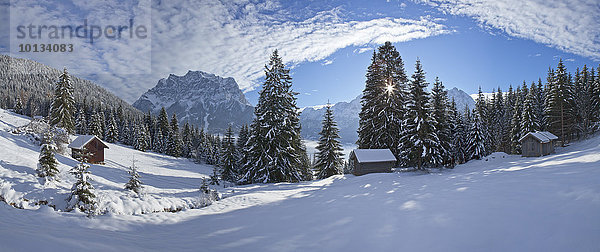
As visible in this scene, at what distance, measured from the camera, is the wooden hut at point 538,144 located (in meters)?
28.0

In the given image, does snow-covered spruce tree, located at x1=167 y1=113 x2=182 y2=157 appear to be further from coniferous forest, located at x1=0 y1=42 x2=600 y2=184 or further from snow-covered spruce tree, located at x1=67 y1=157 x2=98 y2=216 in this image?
snow-covered spruce tree, located at x1=67 y1=157 x2=98 y2=216

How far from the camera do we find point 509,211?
18.1 feet

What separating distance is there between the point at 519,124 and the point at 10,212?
5570 centimetres

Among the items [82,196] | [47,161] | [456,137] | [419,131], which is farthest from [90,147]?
[456,137]

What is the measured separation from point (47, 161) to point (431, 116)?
3244cm

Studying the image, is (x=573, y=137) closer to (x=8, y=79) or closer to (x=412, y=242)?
A: (x=412, y=242)

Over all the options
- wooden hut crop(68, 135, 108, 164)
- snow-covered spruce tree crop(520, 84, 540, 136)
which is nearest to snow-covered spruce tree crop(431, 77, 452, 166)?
snow-covered spruce tree crop(520, 84, 540, 136)

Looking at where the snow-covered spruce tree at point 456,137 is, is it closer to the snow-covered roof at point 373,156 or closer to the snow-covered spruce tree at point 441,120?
the snow-covered spruce tree at point 441,120

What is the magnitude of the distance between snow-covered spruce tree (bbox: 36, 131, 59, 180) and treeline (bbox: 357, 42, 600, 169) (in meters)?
28.2

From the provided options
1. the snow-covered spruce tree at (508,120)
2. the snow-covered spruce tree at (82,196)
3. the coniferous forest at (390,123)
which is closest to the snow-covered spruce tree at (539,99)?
the coniferous forest at (390,123)

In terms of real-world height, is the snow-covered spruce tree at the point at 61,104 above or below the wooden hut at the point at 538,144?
above

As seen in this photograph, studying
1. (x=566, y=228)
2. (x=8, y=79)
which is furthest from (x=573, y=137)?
(x=8, y=79)

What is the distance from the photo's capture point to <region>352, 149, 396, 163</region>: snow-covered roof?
2553 centimetres

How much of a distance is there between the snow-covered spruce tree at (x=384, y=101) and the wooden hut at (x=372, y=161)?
318cm
